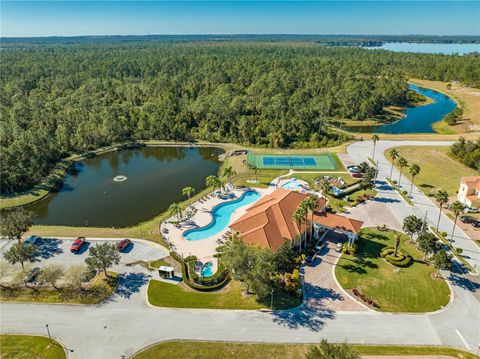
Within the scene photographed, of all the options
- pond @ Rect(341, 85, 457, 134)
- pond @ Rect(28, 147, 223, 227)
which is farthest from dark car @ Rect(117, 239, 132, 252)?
pond @ Rect(341, 85, 457, 134)

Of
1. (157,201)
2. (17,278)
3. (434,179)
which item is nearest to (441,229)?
(434,179)

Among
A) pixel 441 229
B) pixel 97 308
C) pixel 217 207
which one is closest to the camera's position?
pixel 97 308

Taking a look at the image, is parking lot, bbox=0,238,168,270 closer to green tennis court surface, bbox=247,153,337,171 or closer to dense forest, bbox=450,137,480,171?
green tennis court surface, bbox=247,153,337,171

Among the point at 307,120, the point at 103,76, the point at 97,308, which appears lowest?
the point at 97,308

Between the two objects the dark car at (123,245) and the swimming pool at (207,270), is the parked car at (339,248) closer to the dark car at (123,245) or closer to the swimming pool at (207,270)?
the swimming pool at (207,270)

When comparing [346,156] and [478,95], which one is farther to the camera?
[478,95]

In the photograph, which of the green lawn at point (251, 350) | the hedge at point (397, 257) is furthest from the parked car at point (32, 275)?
the hedge at point (397, 257)

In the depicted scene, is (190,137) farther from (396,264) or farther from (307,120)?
Result: (396,264)
